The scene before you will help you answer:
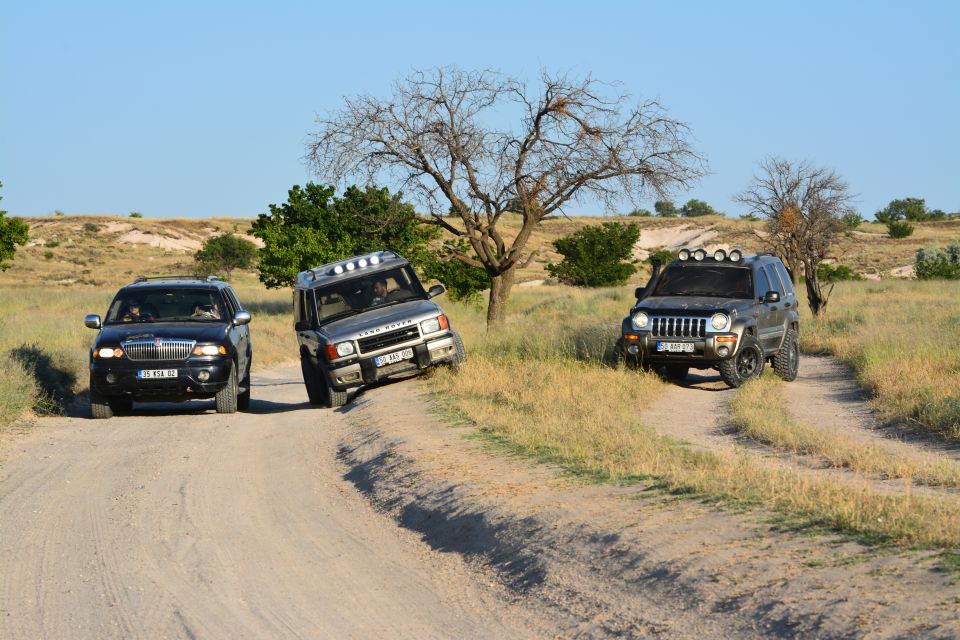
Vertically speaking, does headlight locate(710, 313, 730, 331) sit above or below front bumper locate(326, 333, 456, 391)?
above

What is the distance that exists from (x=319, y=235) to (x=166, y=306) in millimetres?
31406

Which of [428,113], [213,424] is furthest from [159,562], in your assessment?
[428,113]

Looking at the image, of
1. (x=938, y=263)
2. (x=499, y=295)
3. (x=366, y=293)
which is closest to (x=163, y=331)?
(x=366, y=293)

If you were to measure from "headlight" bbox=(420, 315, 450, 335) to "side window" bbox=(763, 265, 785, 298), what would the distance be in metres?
5.19

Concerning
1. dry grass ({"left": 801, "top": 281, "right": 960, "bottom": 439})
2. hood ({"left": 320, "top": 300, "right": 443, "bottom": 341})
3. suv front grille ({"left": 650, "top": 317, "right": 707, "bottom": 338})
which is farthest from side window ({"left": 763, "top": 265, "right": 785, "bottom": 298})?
hood ({"left": 320, "top": 300, "right": 443, "bottom": 341})

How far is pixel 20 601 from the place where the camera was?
280 inches

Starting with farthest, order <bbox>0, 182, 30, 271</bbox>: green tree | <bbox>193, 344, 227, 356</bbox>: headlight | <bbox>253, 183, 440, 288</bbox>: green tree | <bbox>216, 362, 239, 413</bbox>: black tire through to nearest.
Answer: <bbox>0, 182, 30, 271</bbox>: green tree, <bbox>253, 183, 440, 288</bbox>: green tree, <bbox>216, 362, 239, 413</bbox>: black tire, <bbox>193, 344, 227, 356</bbox>: headlight

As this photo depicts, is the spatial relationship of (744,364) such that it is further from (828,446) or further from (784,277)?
(828,446)

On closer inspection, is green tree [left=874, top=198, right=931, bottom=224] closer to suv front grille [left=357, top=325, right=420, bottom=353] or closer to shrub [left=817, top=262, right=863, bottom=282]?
shrub [left=817, top=262, right=863, bottom=282]

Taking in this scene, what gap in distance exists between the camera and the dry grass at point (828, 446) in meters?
9.41

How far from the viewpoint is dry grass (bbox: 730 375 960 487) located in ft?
30.9

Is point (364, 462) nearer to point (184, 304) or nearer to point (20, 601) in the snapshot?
point (20, 601)

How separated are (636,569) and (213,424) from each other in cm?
999

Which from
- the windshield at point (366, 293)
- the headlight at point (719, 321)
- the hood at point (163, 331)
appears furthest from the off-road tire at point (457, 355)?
the headlight at point (719, 321)
